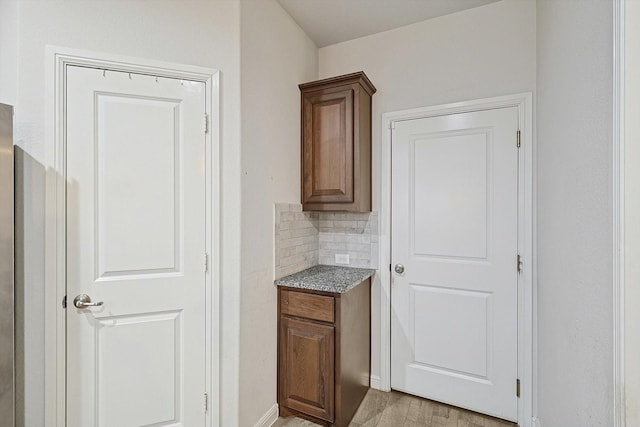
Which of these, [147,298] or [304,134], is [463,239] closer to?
[304,134]

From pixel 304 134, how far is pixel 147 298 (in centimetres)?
154

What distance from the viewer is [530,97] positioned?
1.92 metres

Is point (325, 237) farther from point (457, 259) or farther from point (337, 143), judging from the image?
point (457, 259)

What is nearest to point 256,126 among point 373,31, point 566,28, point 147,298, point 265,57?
point 265,57

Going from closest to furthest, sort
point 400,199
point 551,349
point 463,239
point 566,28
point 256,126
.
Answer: point 566,28
point 551,349
point 256,126
point 463,239
point 400,199

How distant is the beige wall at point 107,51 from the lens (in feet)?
4.60

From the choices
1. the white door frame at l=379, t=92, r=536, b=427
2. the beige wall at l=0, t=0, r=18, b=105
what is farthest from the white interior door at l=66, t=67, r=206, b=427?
the white door frame at l=379, t=92, r=536, b=427

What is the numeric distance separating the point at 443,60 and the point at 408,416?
2.56 meters

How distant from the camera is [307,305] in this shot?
1940mm

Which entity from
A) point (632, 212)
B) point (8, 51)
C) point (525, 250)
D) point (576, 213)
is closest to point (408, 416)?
point (525, 250)

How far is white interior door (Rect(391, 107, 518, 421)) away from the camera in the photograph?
78.7 inches

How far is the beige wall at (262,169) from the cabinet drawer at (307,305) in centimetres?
9

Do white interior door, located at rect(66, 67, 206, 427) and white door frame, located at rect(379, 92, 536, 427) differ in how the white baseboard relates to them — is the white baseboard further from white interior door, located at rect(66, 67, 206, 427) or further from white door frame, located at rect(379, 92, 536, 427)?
white door frame, located at rect(379, 92, 536, 427)

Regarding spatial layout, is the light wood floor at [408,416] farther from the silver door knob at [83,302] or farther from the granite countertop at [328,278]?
the silver door knob at [83,302]
